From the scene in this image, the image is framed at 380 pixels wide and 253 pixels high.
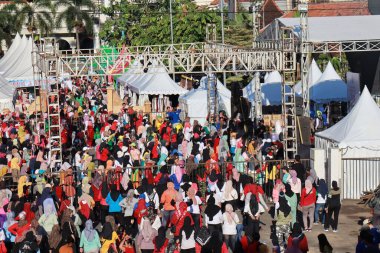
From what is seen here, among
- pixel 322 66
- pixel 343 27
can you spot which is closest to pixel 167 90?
pixel 343 27

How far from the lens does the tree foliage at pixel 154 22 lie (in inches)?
2375

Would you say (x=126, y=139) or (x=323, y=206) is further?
(x=126, y=139)

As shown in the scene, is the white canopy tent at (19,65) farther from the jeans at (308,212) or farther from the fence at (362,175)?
the jeans at (308,212)

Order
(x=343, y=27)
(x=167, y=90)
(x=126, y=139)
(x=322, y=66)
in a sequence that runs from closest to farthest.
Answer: (x=126, y=139) → (x=343, y=27) → (x=167, y=90) → (x=322, y=66)

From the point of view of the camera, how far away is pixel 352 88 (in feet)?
130

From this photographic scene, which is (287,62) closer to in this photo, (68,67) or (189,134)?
(189,134)

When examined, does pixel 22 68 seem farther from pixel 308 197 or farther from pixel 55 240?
pixel 55 240

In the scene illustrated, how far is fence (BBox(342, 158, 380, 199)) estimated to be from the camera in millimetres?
24953

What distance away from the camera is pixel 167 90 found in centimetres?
4366

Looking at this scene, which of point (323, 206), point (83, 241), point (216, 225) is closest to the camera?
point (83, 241)

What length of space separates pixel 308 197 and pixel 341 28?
18.2m

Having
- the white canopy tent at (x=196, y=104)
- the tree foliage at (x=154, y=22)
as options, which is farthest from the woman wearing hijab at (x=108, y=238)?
the tree foliage at (x=154, y=22)

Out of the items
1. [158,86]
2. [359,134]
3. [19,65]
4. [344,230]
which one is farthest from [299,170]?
[19,65]

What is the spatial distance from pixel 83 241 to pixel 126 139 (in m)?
12.8
